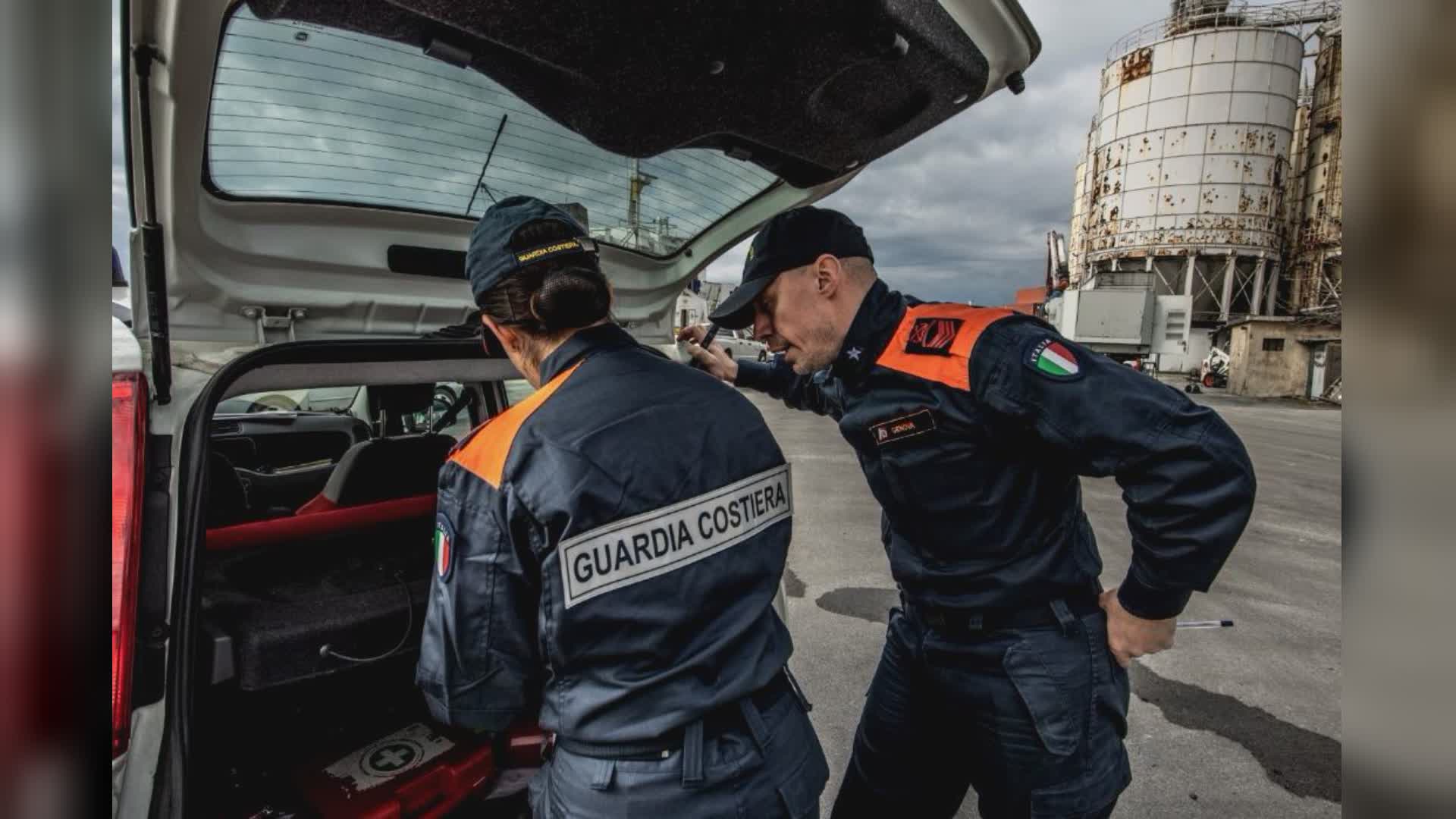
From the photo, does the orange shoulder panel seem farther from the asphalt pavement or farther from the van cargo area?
the van cargo area

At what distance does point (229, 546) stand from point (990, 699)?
78.8 inches

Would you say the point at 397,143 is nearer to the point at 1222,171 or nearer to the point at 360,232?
the point at 360,232

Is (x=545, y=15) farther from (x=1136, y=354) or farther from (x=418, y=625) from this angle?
(x=1136, y=354)

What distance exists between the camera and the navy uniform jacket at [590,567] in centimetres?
118

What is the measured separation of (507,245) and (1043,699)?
1412mm

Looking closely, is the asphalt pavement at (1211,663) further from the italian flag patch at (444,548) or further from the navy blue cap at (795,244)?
the italian flag patch at (444,548)

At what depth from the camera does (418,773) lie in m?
2.01

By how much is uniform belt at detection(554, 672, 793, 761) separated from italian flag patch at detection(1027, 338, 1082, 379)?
824 mm

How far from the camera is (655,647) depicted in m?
1.21

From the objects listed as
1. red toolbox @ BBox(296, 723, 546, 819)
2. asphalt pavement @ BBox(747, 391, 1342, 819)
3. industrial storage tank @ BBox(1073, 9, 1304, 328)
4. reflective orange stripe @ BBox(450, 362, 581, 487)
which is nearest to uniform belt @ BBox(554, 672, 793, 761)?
reflective orange stripe @ BBox(450, 362, 581, 487)

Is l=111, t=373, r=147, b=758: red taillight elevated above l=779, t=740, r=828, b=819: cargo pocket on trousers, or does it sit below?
above

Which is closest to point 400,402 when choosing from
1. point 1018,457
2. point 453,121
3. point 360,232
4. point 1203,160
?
point 360,232

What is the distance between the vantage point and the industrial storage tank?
2545 centimetres
